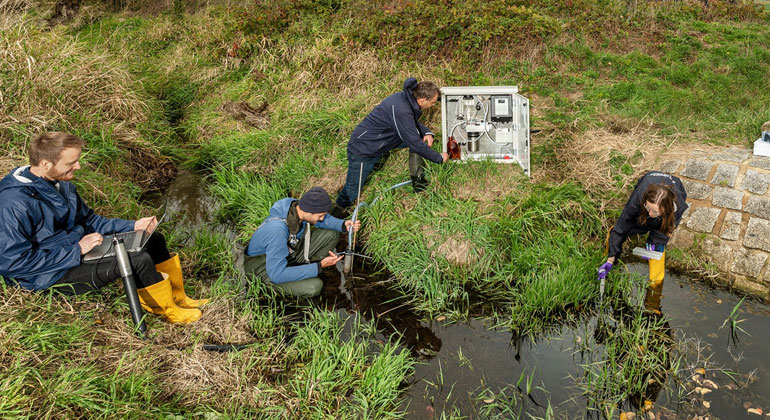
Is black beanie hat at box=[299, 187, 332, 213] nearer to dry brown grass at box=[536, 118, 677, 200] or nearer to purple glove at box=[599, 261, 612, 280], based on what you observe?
purple glove at box=[599, 261, 612, 280]

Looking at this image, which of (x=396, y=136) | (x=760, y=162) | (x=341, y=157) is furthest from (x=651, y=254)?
(x=341, y=157)

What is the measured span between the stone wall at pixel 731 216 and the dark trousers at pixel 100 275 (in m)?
5.29

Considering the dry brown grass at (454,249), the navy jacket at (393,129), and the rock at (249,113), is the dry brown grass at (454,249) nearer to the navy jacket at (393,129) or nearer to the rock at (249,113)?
the navy jacket at (393,129)

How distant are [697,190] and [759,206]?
59cm

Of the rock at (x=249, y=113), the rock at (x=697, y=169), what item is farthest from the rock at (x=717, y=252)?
the rock at (x=249, y=113)

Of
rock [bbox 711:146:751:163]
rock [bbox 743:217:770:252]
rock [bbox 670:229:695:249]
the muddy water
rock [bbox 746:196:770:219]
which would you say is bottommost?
the muddy water

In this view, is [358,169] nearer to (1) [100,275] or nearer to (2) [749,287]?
(1) [100,275]

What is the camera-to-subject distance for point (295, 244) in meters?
4.50

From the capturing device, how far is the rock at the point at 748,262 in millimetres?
4750

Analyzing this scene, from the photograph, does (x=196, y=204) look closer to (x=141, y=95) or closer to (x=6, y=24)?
(x=141, y=95)

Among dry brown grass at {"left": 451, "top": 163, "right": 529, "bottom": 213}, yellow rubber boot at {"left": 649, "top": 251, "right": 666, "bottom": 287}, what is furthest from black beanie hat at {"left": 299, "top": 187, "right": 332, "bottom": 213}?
yellow rubber boot at {"left": 649, "top": 251, "right": 666, "bottom": 287}

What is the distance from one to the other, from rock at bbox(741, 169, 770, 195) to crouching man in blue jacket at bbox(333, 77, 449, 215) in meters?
3.33

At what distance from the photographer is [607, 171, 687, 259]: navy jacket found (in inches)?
160

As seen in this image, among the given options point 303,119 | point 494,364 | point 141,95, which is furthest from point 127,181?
point 494,364
